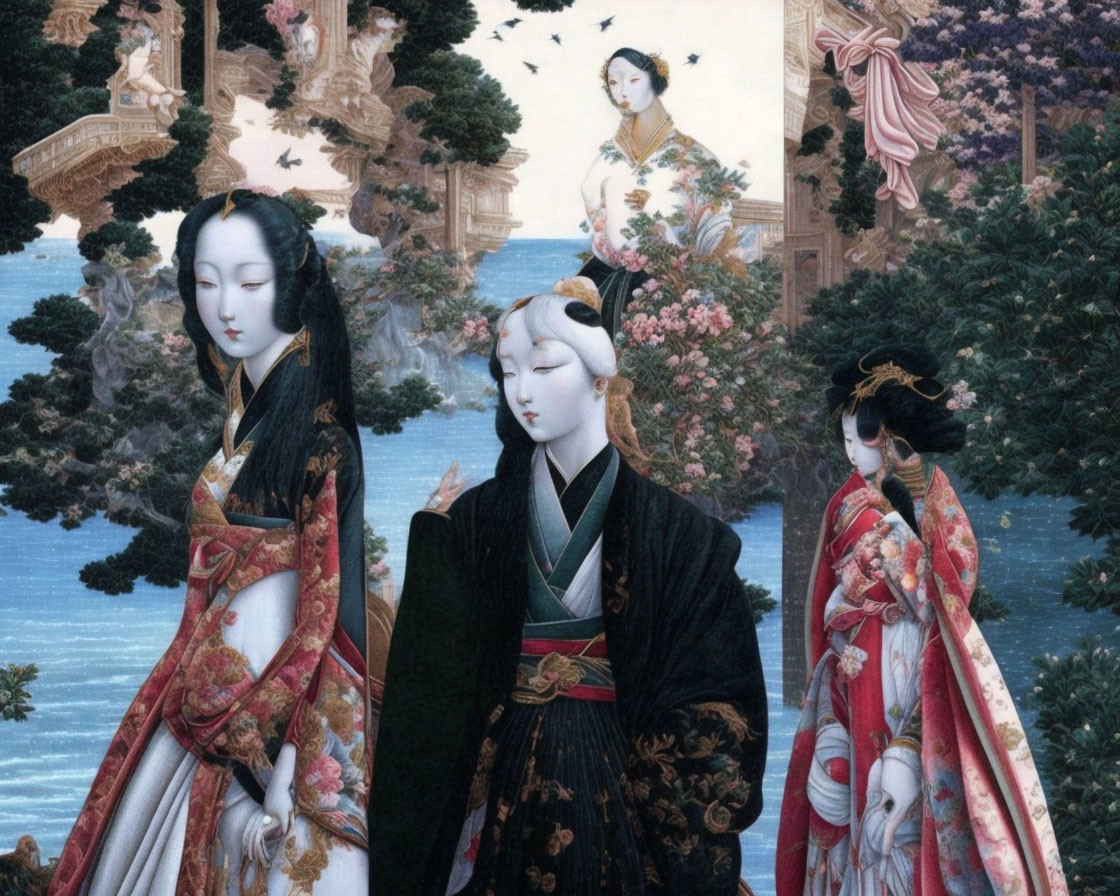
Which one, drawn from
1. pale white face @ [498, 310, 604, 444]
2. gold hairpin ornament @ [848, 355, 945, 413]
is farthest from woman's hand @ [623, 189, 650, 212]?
gold hairpin ornament @ [848, 355, 945, 413]

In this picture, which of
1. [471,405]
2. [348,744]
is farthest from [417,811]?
[471,405]

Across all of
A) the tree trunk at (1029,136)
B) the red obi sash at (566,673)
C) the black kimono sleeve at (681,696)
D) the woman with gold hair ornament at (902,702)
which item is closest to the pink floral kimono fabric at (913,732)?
the woman with gold hair ornament at (902,702)

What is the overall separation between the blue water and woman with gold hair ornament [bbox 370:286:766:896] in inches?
10.4

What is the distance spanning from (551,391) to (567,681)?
40.0 inches

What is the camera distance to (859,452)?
21.5 feet

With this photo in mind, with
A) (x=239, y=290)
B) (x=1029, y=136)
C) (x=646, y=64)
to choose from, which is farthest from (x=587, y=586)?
(x=1029, y=136)

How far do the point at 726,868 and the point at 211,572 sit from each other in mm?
2074

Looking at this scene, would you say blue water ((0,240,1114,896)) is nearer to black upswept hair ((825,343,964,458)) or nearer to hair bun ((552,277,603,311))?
hair bun ((552,277,603,311))

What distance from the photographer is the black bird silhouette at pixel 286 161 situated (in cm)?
686

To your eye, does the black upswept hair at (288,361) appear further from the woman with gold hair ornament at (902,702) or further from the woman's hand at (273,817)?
the woman with gold hair ornament at (902,702)

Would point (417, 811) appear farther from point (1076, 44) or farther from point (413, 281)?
point (1076, 44)

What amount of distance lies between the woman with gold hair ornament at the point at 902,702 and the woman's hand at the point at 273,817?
176 cm

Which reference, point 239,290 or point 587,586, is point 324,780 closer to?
point 587,586

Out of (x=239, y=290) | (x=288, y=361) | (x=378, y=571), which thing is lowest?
(x=378, y=571)
